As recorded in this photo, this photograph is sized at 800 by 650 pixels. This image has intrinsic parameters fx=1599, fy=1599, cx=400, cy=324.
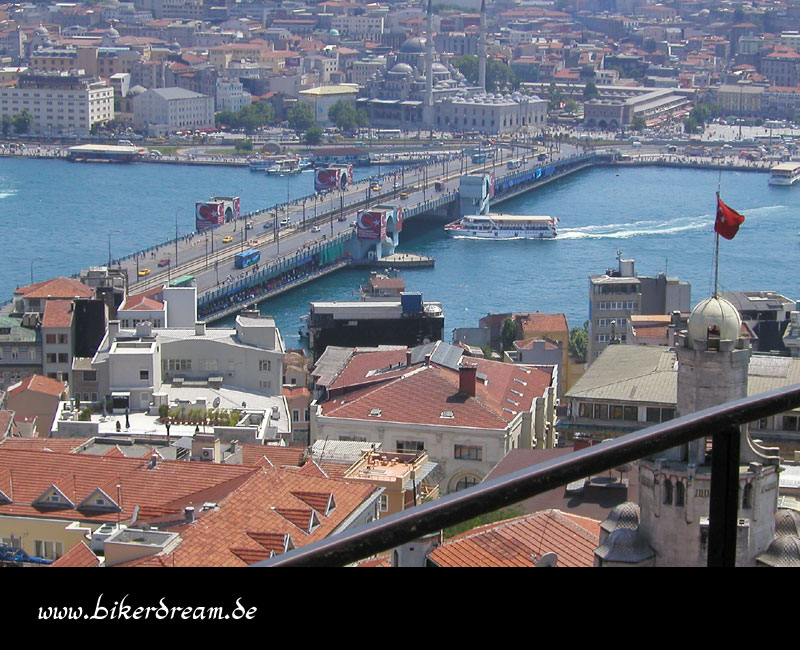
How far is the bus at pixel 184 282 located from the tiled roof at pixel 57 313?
4018 millimetres

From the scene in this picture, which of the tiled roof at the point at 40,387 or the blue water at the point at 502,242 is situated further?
the blue water at the point at 502,242

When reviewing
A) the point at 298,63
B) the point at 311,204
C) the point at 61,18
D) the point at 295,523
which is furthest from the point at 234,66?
the point at 295,523

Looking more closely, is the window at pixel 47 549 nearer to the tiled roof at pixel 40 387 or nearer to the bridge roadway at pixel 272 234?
the tiled roof at pixel 40 387

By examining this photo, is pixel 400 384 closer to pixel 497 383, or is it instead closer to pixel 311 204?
pixel 497 383

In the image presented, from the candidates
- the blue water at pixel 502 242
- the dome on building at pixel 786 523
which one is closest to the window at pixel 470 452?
the dome on building at pixel 786 523

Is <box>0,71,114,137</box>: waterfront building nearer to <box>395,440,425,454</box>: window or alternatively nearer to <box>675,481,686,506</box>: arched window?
<box>395,440,425,454</box>: window

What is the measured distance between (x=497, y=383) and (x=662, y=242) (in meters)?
12.0

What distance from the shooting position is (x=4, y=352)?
33.0 feet

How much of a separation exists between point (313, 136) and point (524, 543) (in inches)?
1056

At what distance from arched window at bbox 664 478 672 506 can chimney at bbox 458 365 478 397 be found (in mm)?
3811

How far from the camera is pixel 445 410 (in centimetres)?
705

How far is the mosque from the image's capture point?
108 feet

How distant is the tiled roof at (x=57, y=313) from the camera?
1002 cm

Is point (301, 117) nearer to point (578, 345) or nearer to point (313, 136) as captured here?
point (313, 136)
